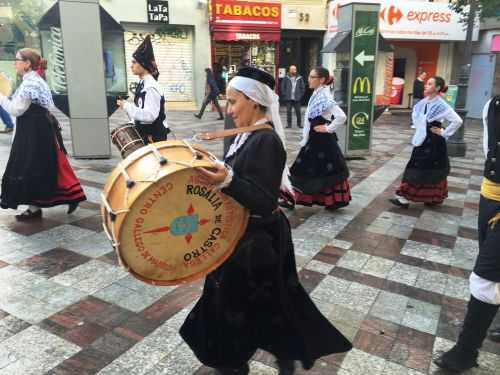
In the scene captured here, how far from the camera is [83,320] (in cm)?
326

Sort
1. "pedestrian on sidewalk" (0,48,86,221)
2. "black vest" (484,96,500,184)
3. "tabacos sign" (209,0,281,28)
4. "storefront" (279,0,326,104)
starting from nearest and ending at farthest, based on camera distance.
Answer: "black vest" (484,96,500,184), "pedestrian on sidewalk" (0,48,86,221), "tabacos sign" (209,0,281,28), "storefront" (279,0,326,104)

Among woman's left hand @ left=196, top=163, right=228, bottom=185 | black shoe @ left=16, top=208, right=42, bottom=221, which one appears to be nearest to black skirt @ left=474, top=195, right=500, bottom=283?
woman's left hand @ left=196, top=163, right=228, bottom=185

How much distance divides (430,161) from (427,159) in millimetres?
49

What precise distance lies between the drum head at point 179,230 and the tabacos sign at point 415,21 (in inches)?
672

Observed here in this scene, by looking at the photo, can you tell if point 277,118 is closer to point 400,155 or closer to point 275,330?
point 275,330

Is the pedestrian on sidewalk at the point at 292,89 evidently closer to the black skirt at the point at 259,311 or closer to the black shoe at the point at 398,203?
the black shoe at the point at 398,203

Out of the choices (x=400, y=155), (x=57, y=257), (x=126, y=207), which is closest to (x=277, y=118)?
(x=126, y=207)

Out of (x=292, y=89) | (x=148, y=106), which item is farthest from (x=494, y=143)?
(x=292, y=89)

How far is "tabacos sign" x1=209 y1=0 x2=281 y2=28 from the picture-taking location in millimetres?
17297

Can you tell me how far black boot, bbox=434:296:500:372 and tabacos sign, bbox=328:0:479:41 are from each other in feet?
54.2

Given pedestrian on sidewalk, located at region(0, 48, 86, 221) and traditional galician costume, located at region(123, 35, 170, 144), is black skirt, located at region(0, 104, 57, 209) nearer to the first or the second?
pedestrian on sidewalk, located at region(0, 48, 86, 221)

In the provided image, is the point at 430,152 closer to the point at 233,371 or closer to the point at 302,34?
the point at 233,371

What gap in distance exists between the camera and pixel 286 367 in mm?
2535

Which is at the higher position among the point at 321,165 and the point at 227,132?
the point at 227,132
